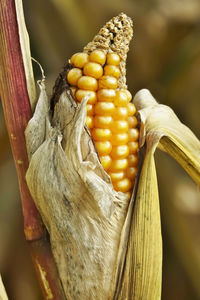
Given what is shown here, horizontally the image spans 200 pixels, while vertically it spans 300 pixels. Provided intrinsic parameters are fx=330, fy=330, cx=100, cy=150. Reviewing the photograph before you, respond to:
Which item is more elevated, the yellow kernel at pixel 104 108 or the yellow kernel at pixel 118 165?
the yellow kernel at pixel 104 108

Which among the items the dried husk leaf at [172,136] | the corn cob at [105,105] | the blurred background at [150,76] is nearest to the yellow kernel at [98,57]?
the corn cob at [105,105]

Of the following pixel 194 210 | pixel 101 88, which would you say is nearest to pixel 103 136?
pixel 101 88

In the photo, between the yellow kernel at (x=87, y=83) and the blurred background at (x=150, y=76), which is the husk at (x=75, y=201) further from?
the blurred background at (x=150, y=76)

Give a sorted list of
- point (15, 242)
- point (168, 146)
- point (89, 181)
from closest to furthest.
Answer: point (89, 181)
point (168, 146)
point (15, 242)

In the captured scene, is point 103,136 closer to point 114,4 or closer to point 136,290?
point 136,290

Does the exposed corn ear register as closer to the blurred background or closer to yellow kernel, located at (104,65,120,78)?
yellow kernel, located at (104,65,120,78)

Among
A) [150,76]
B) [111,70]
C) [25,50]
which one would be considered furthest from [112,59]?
[150,76]

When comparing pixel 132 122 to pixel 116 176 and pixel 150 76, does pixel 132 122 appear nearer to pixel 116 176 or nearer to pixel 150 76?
pixel 116 176
